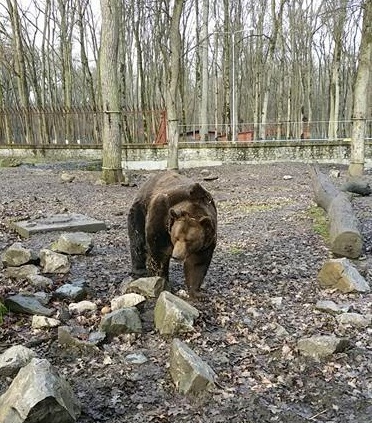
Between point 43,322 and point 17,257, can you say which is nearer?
point 43,322

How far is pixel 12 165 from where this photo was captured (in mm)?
17656

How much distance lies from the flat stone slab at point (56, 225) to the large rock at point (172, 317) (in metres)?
3.69

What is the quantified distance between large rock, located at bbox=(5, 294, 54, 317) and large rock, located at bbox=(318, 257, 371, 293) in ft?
9.10

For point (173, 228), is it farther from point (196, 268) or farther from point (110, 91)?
point (110, 91)

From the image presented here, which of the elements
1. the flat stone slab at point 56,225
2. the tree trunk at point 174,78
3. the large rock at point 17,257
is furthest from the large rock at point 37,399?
the tree trunk at point 174,78

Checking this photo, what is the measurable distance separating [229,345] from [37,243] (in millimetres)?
3762

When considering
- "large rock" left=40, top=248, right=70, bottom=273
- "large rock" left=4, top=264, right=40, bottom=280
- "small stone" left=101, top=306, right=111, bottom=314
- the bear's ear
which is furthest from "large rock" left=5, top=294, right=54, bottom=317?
the bear's ear

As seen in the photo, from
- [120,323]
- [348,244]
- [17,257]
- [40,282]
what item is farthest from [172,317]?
[348,244]

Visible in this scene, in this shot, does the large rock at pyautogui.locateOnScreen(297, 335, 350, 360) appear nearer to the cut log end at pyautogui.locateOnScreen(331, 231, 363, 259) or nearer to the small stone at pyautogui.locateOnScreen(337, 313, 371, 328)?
the small stone at pyautogui.locateOnScreen(337, 313, 371, 328)

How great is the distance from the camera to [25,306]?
410cm

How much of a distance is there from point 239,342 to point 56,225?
436 centimetres

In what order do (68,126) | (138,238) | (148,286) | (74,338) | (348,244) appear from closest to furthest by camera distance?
(74,338), (148,286), (138,238), (348,244), (68,126)

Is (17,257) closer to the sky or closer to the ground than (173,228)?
closer to the ground

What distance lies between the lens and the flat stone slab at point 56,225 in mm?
7016
